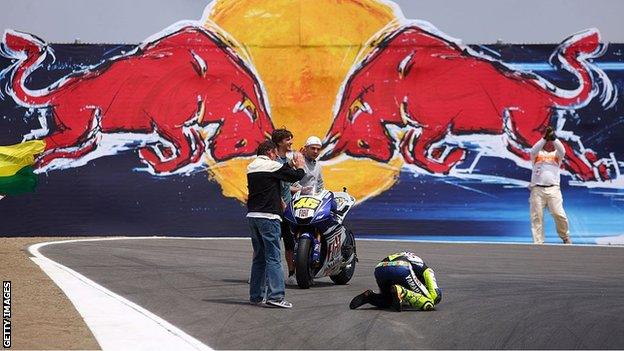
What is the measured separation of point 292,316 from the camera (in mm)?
10977

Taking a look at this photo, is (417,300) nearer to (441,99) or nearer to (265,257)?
(265,257)

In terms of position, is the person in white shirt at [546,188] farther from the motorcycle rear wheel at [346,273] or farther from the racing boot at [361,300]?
the racing boot at [361,300]

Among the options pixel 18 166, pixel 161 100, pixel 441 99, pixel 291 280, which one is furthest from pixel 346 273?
pixel 161 100

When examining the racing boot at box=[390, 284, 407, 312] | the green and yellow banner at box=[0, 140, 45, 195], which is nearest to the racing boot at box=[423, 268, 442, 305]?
the racing boot at box=[390, 284, 407, 312]

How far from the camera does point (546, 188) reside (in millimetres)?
23484

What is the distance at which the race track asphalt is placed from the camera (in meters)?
9.58

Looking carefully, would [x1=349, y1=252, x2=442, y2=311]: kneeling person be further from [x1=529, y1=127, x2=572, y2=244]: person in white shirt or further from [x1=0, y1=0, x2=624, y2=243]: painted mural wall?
[x1=0, y1=0, x2=624, y2=243]: painted mural wall

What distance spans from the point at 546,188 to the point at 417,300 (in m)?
12.7

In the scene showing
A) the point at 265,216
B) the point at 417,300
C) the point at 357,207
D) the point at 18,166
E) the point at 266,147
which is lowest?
the point at 357,207

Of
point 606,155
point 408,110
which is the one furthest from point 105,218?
point 606,155

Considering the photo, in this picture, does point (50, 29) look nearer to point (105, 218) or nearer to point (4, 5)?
point (4, 5)

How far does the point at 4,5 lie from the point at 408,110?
27.4 feet

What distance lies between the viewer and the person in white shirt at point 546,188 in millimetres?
23312

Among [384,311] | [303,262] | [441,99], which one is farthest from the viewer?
[441,99]
